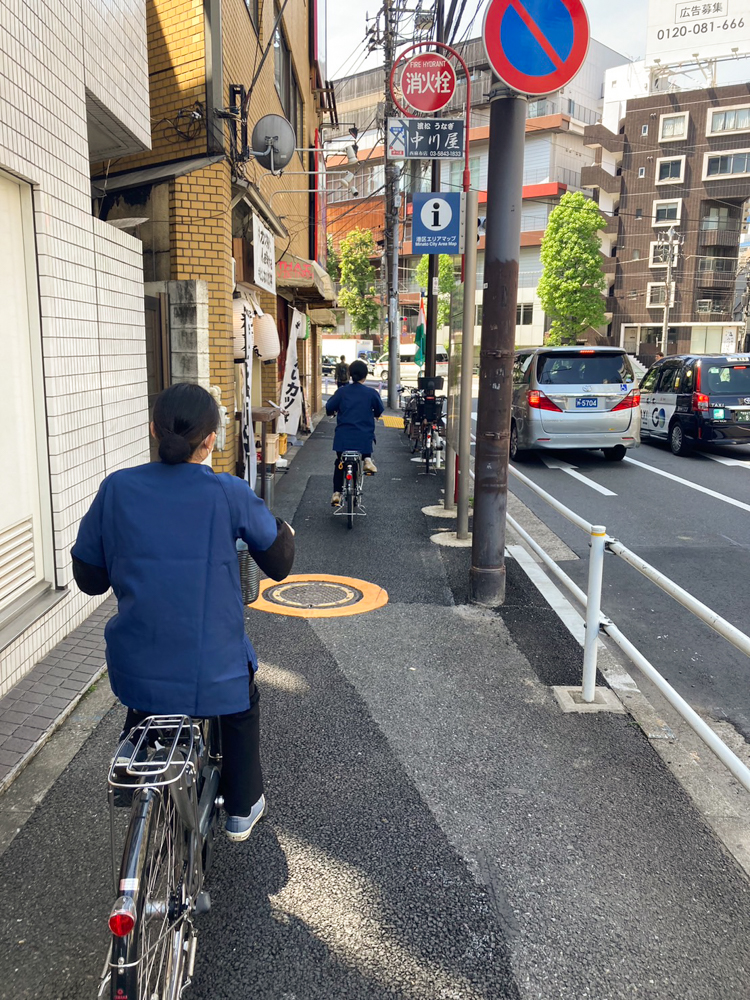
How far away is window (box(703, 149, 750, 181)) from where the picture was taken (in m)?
51.5

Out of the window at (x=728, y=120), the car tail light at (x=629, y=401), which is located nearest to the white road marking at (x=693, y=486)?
Result: the car tail light at (x=629, y=401)

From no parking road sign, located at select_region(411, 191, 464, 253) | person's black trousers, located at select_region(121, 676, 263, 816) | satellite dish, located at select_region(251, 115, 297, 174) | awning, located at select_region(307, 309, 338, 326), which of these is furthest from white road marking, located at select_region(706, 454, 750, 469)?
person's black trousers, located at select_region(121, 676, 263, 816)

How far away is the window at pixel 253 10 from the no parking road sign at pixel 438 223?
4390 mm

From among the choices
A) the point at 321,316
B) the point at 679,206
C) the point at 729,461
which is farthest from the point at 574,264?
the point at 729,461

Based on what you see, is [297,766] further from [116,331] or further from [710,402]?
[710,402]

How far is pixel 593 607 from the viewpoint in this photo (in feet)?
13.7

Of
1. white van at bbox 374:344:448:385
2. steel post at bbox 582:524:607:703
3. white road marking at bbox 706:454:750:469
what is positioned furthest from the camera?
white van at bbox 374:344:448:385

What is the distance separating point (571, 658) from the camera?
16.3 ft

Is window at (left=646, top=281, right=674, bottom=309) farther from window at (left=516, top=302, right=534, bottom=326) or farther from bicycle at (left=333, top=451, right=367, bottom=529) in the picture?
bicycle at (left=333, top=451, right=367, bottom=529)

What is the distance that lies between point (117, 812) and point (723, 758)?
95.6 inches

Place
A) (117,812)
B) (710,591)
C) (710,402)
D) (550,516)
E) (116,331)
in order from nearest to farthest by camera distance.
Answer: (117,812) → (116,331) → (710,591) → (550,516) → (710,402)

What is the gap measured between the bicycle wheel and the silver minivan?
38.8ft

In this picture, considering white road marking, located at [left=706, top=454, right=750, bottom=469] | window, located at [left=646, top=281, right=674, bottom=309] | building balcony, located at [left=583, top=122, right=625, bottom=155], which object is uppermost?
building balcony, located at [left=583, top=122, right=625, bottom=155]

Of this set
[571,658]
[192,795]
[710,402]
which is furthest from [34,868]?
[710,402]
